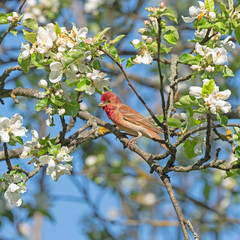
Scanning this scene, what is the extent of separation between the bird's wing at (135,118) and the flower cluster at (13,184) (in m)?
2.36

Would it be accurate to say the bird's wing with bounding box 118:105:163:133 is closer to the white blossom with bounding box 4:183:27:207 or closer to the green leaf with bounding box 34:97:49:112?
the green leaf with bounding box 34:97:49:112

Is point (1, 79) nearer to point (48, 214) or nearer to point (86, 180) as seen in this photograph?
point (48, 214)

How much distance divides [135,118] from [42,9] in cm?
296

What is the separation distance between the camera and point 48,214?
6.43 m

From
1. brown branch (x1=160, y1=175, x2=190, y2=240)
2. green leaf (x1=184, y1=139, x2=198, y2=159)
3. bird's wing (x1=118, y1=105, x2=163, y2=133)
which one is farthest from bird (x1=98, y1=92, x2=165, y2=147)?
brown branch (x1=160, y1=175, x2=190, y2=240)

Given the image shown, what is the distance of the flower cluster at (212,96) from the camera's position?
117 inches

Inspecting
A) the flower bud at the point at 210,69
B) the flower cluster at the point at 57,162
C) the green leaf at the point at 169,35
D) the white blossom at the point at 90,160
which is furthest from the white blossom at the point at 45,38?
the white blossom at the point at 90,160

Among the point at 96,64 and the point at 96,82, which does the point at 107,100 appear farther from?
the point at 96,64

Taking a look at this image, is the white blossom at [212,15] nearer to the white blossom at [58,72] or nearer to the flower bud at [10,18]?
the white blossom at [58,72]

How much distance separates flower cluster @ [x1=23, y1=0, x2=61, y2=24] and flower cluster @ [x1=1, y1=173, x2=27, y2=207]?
4.54m

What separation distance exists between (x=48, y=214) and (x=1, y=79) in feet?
7.96

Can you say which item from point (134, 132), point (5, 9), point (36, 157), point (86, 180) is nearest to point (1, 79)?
point (36, 157)

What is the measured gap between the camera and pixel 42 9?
25.2 feet

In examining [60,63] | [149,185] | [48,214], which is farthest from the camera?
[149,185]
